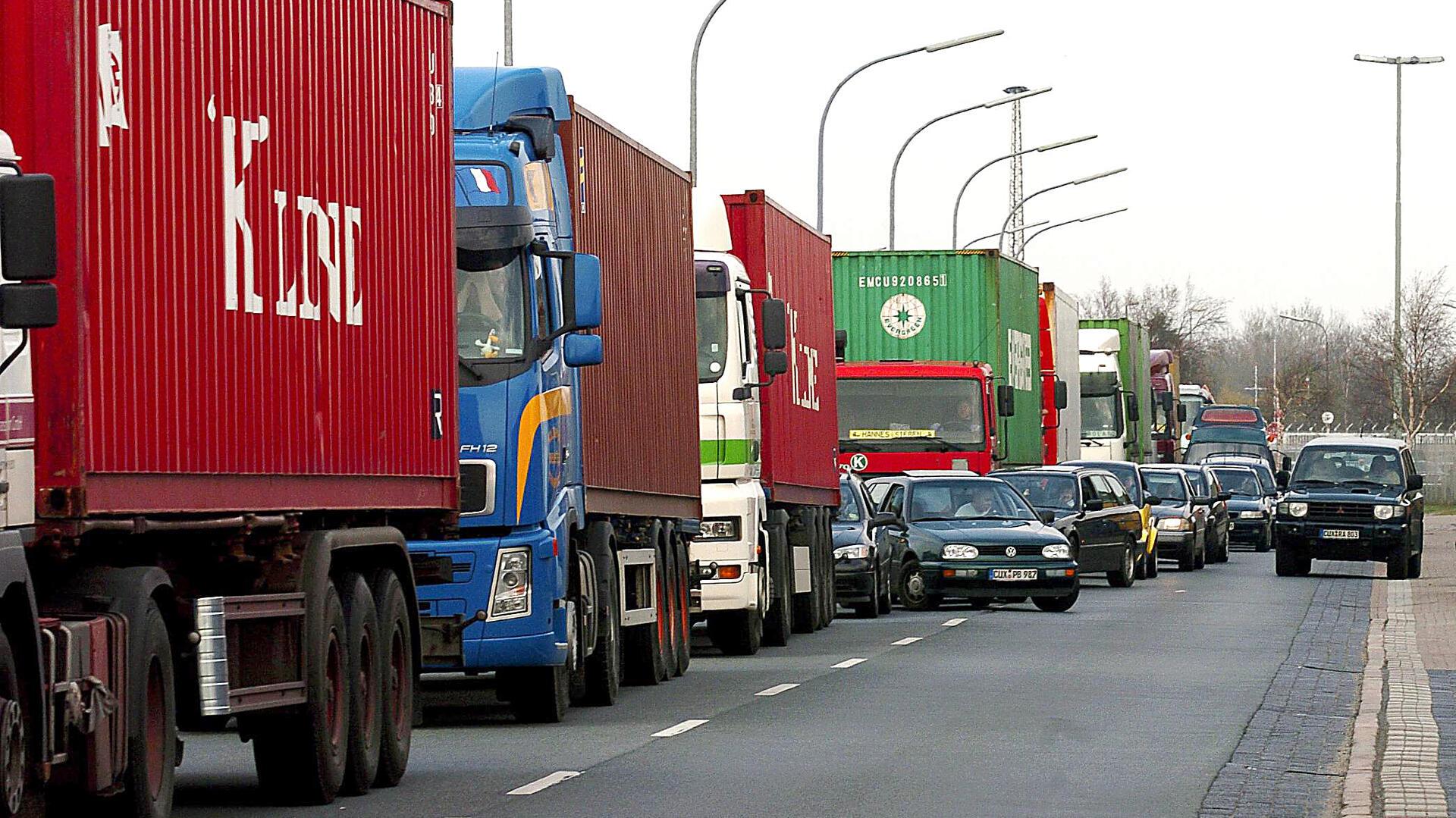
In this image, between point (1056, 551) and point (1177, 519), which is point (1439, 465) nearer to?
point (1177, 519)

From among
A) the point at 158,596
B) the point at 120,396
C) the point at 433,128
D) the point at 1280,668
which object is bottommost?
the point at 1280,668

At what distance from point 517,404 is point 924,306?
20.8 m

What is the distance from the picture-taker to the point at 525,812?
1133 cm

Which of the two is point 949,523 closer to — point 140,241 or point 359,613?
point 359,613

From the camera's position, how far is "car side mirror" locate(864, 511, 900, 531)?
2855cm

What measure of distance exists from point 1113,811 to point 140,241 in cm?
461

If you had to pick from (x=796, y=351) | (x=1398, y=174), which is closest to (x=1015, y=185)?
(x=1398, y=174)

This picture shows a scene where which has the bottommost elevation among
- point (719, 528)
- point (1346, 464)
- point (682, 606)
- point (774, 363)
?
point (682, 606)

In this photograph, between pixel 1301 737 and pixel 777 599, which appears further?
pixel 777 599

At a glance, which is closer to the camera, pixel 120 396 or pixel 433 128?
pixel 120 396

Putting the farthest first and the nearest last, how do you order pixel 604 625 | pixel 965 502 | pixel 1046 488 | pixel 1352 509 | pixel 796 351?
pixel 1352 509
pixel 1046 488
pixel 965 502
pixel 796 351
pixel 604 625

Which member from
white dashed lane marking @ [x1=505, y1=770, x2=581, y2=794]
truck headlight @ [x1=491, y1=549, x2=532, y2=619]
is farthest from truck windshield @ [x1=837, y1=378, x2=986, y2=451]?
white dashed lane marking @ [x1=505, y1=770, x2=581, y2=794]

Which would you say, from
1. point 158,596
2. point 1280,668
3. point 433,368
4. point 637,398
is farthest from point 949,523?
point 158,596

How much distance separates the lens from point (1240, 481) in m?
55.1
